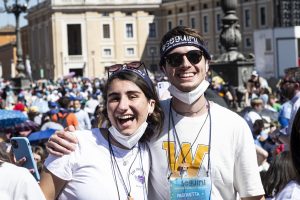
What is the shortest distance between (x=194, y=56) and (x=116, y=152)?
663mm

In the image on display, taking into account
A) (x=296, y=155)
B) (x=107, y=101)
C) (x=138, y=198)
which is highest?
(x=107, y=101)

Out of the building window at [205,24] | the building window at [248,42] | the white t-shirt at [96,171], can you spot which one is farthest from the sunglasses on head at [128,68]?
the building window at [205,24]

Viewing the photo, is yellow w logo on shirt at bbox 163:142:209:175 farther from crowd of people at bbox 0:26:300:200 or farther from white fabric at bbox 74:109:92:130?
white fabric at bbox 74:109:92:130

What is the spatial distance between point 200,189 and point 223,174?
6.5 inches

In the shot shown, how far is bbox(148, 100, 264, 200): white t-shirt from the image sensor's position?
320 centimetres

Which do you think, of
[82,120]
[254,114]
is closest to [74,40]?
[82,120]

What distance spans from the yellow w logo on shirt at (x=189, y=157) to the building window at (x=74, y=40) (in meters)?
84.1

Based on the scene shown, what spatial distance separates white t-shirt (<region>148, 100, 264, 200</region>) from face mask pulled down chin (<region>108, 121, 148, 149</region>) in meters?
0.16

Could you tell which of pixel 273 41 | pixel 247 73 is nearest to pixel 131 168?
pixel 247 73

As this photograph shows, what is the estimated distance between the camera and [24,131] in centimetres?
796

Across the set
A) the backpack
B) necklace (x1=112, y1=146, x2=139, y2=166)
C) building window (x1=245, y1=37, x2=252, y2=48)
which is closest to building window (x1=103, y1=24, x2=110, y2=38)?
building window (x1=245, y1=37, x2=252, y2=48)

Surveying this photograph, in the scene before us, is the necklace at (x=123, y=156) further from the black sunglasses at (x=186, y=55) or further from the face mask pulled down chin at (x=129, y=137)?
the black sunglasses at (x=186, y=55)

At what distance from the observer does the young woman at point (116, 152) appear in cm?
300

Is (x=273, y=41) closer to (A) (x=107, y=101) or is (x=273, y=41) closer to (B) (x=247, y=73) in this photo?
(B) (x=247, y=73)
